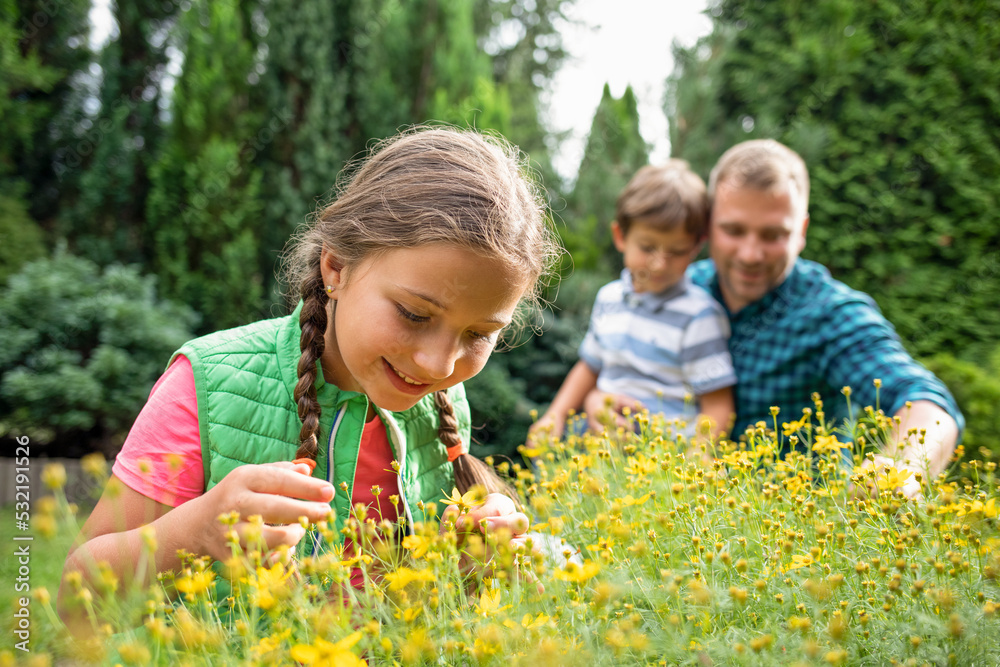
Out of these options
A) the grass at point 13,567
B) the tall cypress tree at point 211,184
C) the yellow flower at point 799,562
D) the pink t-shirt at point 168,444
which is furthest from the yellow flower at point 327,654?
the tall cypress tree at point 211,184

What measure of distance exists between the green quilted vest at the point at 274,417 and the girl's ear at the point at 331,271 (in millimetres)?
147

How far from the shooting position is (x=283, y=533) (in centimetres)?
102

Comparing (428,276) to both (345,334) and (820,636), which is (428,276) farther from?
(820,636)

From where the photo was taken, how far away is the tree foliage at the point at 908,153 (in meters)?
4.13

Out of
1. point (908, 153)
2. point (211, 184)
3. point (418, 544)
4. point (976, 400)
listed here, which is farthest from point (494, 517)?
point (908, 153)

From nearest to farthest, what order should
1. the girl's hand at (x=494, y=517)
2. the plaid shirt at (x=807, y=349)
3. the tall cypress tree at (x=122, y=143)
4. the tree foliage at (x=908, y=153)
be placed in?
the girl's hand at (x=494, y=517)
the plaid shirt at (x=807, y=349)
the tree foliage at (x=908, y=153)
the tall cypress tree at (x=122, y=143)

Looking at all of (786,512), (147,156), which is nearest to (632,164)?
(147,156)

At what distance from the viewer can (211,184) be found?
3896 millimetres

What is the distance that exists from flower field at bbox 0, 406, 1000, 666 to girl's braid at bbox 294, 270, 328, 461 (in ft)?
0.77

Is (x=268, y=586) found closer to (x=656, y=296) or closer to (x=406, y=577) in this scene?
(x=406, y=577)

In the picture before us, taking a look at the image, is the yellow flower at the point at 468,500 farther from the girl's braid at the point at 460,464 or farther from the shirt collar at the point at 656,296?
the shirt collar at the point at 656,296

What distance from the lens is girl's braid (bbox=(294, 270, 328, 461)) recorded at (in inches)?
56.4

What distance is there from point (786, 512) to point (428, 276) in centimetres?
89

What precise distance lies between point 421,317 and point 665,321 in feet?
5.59
